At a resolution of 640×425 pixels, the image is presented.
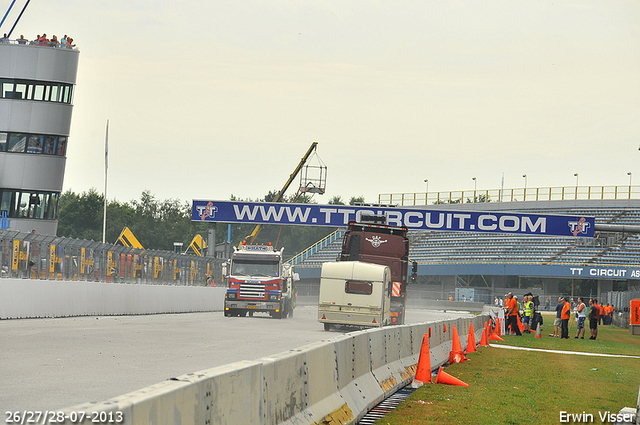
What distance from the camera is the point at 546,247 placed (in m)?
81.2

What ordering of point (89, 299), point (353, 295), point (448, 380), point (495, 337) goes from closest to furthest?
point (448, 380), point (353, 295), point (89, 299), point (495, 337)

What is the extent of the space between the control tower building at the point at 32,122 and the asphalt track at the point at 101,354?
33596 mm

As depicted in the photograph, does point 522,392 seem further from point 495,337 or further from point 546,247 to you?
point 546,247

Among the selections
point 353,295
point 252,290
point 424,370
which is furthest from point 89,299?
point 424,370

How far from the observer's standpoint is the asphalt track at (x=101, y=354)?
10344 millimetres

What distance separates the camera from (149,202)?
14350 centimetres

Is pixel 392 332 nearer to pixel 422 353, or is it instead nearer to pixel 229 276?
pixel 422 353

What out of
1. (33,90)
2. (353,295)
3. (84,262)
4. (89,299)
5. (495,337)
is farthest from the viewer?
(33,90)

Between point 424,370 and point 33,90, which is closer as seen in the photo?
point 424,370

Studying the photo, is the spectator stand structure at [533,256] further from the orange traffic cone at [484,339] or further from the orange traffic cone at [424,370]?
the orange traffic cone at [424,370]

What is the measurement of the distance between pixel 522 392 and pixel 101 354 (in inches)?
289

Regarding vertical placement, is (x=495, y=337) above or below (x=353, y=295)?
below

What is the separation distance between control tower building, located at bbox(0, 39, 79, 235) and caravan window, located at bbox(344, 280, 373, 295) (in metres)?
33.3

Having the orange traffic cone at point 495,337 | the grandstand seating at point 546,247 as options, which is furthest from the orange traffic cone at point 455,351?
the grandstand seating at point 546,247
